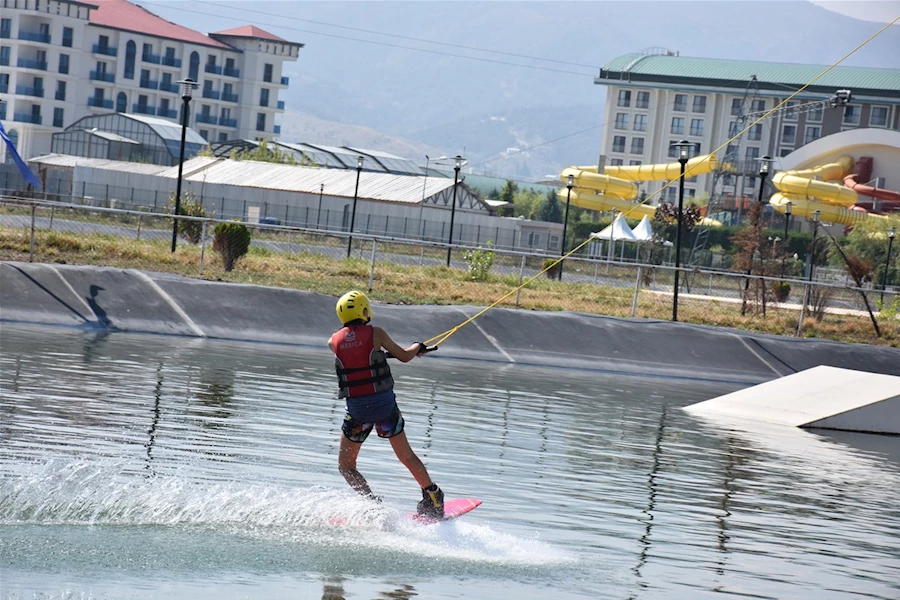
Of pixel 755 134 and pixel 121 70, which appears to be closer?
pixel 121 70

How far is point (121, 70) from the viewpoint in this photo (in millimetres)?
128500

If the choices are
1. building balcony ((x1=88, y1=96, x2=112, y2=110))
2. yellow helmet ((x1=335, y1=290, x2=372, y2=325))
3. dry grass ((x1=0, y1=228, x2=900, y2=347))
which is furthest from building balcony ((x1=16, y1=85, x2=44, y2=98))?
yellow helmet ((x1=335, y1=290, x2=372, y2=325))

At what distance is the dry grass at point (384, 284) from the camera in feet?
87.2

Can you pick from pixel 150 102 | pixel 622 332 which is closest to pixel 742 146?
pixel 150 102

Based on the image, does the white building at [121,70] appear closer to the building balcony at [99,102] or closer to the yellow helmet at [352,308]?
the building balcony at [99,102]

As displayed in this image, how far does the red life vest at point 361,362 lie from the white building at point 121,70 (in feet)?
357

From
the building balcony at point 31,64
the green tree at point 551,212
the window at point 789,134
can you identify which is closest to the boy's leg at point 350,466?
the green tree at point 551,212

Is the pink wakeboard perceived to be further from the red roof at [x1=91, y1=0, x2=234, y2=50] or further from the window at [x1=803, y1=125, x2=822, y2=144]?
the red roof at [x1=91, y1=0, x2=234, y2=50]

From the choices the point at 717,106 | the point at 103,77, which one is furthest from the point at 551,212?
the point at 103,77

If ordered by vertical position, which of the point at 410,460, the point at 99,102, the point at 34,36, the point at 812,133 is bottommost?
the point at 410,460

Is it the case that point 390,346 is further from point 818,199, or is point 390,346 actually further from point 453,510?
point 818,199

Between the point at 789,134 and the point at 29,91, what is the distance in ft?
248

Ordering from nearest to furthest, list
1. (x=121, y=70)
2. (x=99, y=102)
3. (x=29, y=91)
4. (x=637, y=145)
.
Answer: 1. (x=29, y=91)
2. (x=99, y=102)
3. (x=121, y=70)
4. (x=637, y=145)

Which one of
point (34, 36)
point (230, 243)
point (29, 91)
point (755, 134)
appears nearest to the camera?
A: point (230, 243)
